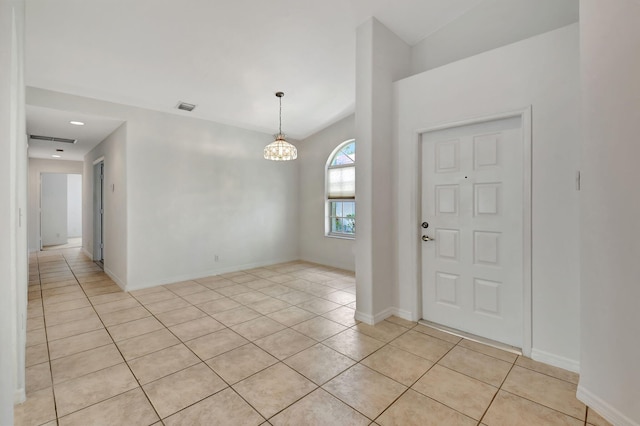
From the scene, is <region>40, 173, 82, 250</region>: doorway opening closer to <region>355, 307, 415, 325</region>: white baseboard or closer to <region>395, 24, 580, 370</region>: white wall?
<region>355, 307, 415, 325</region>: white baseboard

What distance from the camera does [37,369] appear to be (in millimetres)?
2297

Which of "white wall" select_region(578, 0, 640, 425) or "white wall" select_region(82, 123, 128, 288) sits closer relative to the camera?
"white wall" select_region(578, 0, 640, 425)

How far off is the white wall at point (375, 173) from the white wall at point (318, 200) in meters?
2.31

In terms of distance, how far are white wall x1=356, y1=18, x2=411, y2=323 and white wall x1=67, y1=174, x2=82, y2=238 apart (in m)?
12.4

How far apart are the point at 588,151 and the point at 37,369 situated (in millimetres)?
4313

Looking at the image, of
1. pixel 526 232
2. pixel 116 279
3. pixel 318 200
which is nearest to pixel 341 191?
pixel 318 200

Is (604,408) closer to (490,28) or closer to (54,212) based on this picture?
(490,28)

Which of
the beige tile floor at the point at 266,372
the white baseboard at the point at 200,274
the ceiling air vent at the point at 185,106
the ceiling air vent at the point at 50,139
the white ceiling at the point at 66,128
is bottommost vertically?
the beige tile floor at the point at 266,372

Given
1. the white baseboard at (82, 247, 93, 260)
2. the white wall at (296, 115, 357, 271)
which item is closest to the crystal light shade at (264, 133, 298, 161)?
the white wall at (296, 115, 357, 271)

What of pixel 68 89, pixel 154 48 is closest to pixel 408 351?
pixel 154 48

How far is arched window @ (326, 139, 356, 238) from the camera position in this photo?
19.0 feet

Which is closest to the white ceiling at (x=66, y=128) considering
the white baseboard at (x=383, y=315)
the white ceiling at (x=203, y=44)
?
the white ceiling at (x=203, y=44)

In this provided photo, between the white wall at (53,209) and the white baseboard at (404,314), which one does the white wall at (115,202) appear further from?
the white wall at (53,209)

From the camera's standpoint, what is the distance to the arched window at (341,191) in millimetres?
5785
